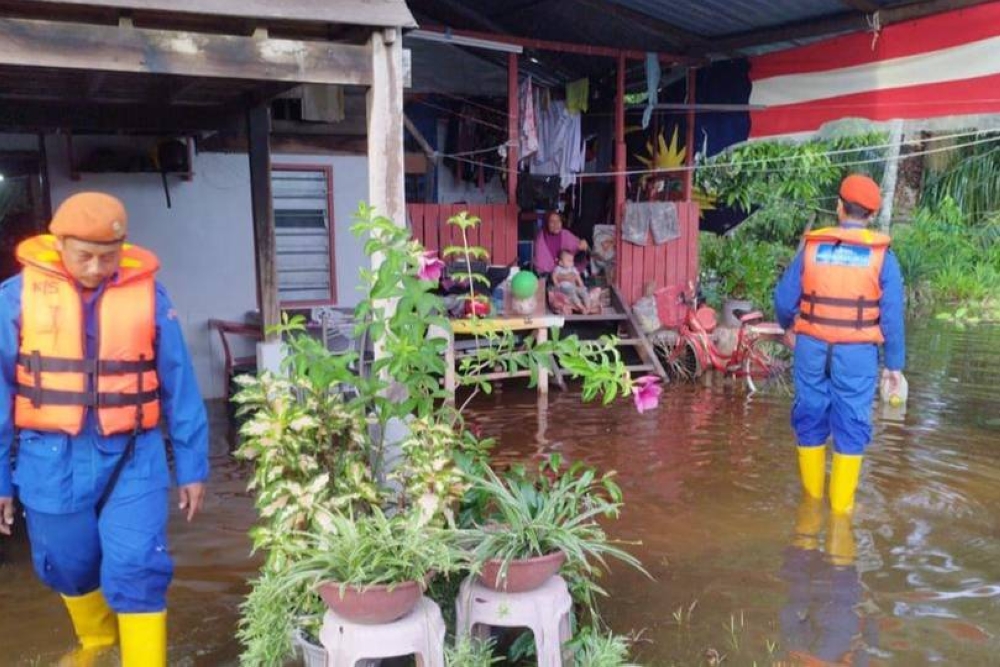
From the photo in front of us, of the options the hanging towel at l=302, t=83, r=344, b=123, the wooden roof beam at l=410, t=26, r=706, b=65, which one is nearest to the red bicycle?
the wooden roof beam at l=410, t=26, r=706, b=65

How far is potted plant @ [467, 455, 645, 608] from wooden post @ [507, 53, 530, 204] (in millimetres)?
6150

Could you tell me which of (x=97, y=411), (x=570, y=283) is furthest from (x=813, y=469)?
(x=570, y=283)

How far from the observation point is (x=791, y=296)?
5.38 meters

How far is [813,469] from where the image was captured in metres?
5.49

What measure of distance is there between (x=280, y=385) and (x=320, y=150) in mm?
5432

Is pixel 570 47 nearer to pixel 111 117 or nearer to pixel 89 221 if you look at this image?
pixel 111 117

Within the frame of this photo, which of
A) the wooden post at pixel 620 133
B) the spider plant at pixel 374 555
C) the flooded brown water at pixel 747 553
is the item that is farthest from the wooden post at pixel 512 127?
the spider plant at pixel 374 555

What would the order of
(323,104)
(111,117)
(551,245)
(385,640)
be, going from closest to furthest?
(385,640), (111,117), (323,104), (551,245)

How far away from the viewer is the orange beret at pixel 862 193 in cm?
504

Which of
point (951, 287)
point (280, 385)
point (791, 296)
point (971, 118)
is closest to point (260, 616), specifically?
point (280, 385)

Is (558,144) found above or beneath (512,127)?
beneath

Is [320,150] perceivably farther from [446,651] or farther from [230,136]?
[446,651]

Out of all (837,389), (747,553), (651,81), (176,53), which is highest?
(651,81)

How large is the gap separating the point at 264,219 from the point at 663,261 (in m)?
5.16
